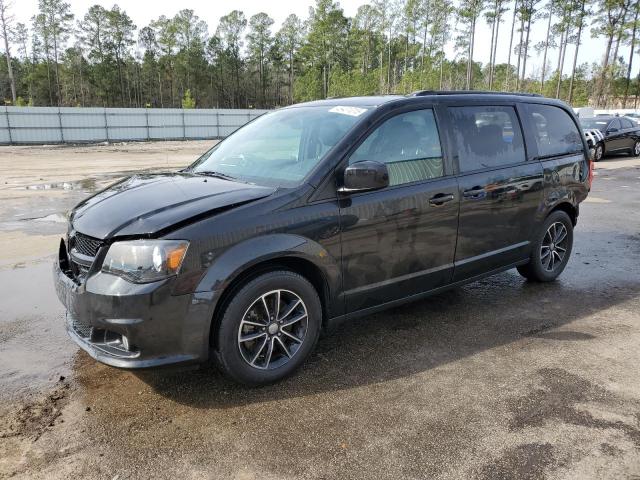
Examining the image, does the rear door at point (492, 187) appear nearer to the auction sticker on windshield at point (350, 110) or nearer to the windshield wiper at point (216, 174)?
the auction sticker on windshield at point (350, 110)

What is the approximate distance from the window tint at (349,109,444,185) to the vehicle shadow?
129 centimetres

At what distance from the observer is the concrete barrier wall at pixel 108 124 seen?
3117 centimetres

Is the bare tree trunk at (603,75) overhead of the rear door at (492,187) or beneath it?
overhead

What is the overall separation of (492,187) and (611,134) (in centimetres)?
1814

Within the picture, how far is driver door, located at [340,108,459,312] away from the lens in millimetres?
3545

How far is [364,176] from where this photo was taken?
330 cm

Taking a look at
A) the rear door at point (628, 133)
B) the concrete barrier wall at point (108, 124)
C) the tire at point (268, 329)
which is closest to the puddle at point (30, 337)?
the tire at point (268, 329)

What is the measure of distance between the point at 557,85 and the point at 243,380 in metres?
65.5

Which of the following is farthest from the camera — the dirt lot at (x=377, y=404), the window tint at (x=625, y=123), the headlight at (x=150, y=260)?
the window tint at (x=625, y=123)

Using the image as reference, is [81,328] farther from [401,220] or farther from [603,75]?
[603,75]

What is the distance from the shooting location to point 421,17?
69812 mm

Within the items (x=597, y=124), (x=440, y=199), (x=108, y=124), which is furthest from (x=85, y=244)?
(x=108, y=124)

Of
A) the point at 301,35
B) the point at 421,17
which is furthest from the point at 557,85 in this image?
the point at 301,35

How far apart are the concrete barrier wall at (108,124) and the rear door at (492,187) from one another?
24.2 meters
